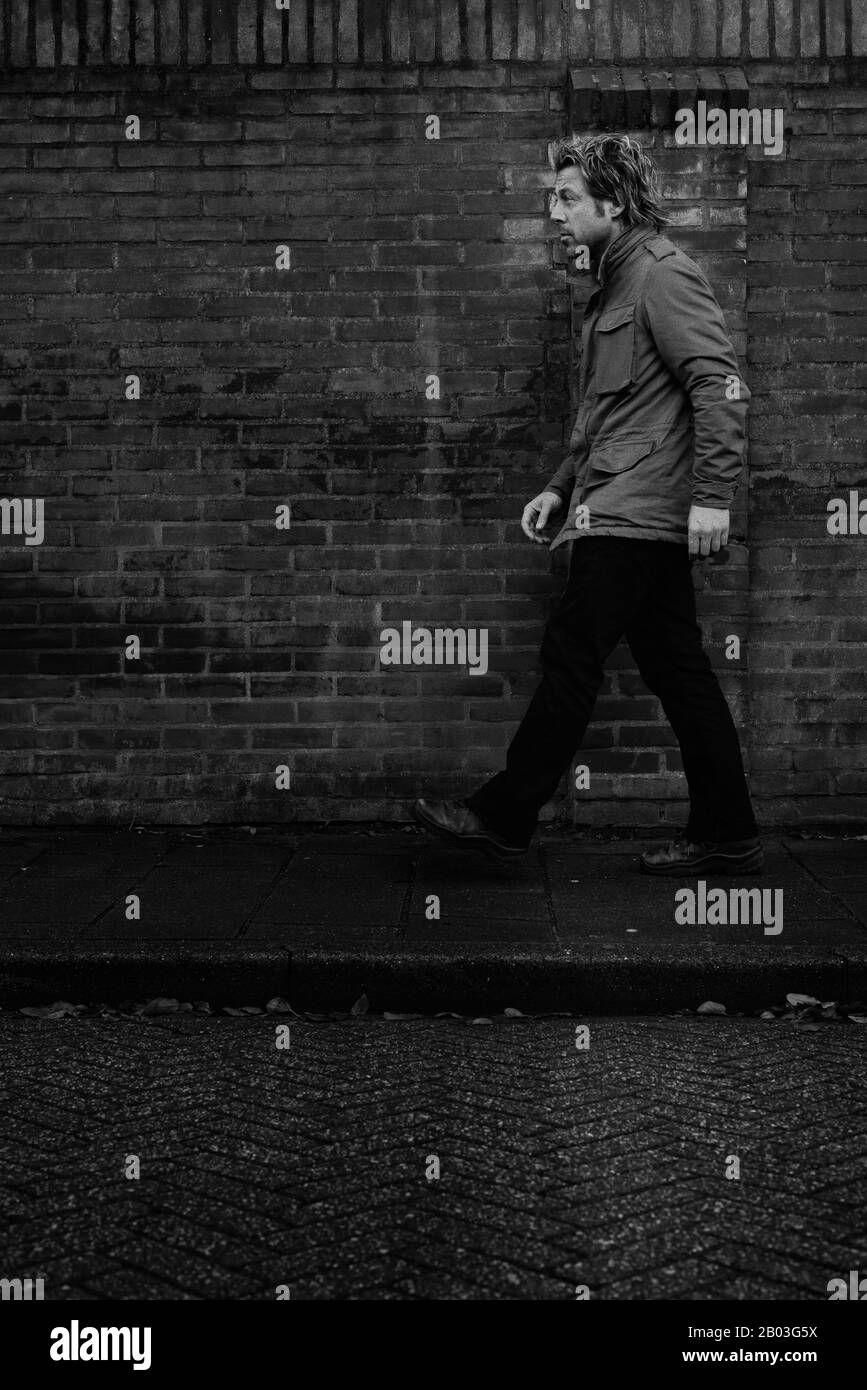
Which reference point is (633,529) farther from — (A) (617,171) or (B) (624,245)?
(A) (617,171)

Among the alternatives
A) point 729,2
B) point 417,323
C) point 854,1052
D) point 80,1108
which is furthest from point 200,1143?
point 729,2

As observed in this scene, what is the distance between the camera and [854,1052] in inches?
146

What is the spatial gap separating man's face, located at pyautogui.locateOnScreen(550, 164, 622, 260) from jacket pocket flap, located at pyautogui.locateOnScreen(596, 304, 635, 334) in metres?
0.25

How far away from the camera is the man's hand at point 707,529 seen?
15.2 feet

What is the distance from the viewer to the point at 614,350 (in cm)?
498

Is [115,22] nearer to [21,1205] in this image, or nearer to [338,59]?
[338,59]

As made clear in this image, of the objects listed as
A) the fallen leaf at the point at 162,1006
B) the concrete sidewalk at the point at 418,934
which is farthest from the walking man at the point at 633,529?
the fallen leaf at the point at 162,1006

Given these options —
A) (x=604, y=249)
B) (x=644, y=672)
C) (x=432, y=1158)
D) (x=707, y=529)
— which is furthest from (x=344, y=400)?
(x=432, y=1158)

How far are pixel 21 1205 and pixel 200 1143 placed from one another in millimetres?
424

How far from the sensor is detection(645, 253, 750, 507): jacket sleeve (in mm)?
4664

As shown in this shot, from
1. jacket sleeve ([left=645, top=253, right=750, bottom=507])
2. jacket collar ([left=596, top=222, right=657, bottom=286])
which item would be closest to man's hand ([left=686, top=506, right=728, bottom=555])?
jacket sleeve ([left=645, top=253, right=750, bottom=507])

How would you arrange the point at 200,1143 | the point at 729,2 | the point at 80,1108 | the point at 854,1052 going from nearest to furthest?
the point at 200,1143
the point at 80,1108
the point at 854,1052
the point at 729,2

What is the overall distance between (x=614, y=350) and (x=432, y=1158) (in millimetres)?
2963

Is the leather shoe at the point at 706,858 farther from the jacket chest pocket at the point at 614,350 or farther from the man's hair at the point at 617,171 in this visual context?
the man's hair at the point at 617,171
